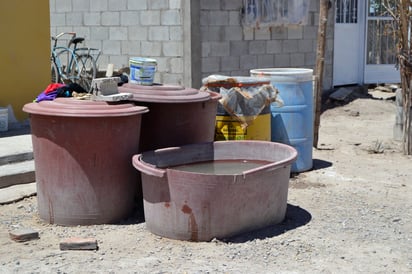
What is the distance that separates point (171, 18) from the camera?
10.6 meters

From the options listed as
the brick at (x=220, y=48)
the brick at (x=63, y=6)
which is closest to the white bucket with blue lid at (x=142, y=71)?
the brick at (x=220, y=48)

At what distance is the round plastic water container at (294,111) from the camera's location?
7.20 m

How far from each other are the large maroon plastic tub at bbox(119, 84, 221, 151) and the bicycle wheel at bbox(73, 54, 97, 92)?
6.25 meters

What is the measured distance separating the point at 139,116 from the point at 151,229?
925 mm

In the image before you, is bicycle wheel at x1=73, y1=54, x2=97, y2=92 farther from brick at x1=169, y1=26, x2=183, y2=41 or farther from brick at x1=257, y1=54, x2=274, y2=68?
brick at x1=257, y1=54, x2=274, y2=68

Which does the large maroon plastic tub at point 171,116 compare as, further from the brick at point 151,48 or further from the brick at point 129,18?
the brick at point 129,18

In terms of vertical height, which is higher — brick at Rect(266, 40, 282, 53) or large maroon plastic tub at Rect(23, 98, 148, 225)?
brick at Rect(266, 40, 282, 53)

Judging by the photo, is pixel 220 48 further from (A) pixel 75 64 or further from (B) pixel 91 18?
(A) pixel 75 64

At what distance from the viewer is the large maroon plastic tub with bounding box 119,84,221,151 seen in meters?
5.54

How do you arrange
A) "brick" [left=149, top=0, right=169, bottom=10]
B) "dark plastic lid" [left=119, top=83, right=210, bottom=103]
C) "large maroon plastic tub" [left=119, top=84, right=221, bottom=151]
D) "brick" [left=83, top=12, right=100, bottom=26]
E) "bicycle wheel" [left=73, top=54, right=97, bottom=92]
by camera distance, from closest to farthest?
"dark plastic lid" [left=119, top=83, right=210, bottom=103] < "large maroon plastic tub" [left=119, top=84, right=221, bottom=151] < "brick" [left=149, top=0, right=169, bottom=10] < "bicycle wheel" [left=73, top=54, right=97, bottom=92] < "brick" [left=83, top=12, right=100, bottom=26]

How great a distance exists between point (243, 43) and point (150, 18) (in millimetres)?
1680

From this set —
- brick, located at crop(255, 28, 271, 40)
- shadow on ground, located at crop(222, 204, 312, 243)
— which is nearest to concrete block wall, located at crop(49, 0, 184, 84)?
brick, located at crop(255, 28, 271, 40)

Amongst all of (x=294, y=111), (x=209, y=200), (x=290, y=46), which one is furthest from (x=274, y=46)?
(x=209, y=200)

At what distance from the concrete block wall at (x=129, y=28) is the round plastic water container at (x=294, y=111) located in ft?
11.4
